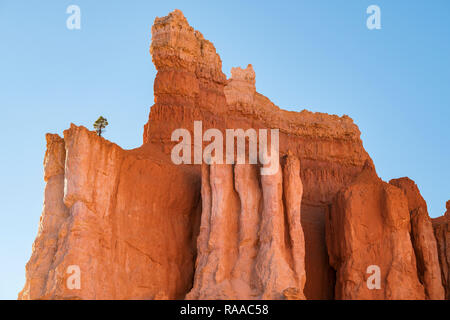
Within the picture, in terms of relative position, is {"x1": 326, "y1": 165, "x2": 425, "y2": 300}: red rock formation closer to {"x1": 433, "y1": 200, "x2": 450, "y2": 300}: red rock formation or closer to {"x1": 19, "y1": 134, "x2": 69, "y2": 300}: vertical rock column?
{"x1": 433, "y1": 200, "x2": 450, "y2": 300}: red rock formation

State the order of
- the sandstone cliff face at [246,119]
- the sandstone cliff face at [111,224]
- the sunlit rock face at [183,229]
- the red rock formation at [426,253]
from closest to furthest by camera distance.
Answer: the sandstone cliff face at [111,224]
the sunlit rock face at [183,229]
the red rock formation at [426,253]
the sandstone cliff face at [246,119]

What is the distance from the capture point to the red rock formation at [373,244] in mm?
31641

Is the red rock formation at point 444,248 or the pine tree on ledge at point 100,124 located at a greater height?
the pine tree on ledge at point 100,124

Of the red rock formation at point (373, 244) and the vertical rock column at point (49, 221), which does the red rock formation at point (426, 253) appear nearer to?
the red rock formation at point (373, 244)

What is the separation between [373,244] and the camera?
32.9m

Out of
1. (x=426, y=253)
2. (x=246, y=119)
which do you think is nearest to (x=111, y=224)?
(x=246, y=119)

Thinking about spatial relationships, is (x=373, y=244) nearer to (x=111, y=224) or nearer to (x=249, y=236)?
(x=249, y=236)

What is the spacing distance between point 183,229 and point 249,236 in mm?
4135

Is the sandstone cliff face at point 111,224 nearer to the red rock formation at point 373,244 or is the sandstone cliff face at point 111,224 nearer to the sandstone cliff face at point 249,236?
the sandstone cliff face at point 249,236

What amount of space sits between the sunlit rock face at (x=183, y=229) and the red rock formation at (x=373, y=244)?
0.20ft

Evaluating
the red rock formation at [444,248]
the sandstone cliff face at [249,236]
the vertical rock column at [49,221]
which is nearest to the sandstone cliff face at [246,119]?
the red rock formation at [444,248]

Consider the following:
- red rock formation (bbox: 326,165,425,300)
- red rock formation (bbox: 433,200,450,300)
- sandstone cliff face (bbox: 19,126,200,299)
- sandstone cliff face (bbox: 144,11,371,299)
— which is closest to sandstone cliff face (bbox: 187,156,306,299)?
sandstone cliff face (bbox: 19,126,200,299)

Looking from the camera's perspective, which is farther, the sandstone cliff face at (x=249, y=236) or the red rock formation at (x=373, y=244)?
the red rock formation at (x=373, y=244)

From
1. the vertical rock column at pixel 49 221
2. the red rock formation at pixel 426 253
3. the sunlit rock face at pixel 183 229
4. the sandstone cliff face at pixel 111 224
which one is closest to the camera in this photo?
the vertical rock column at pixel 49 221
